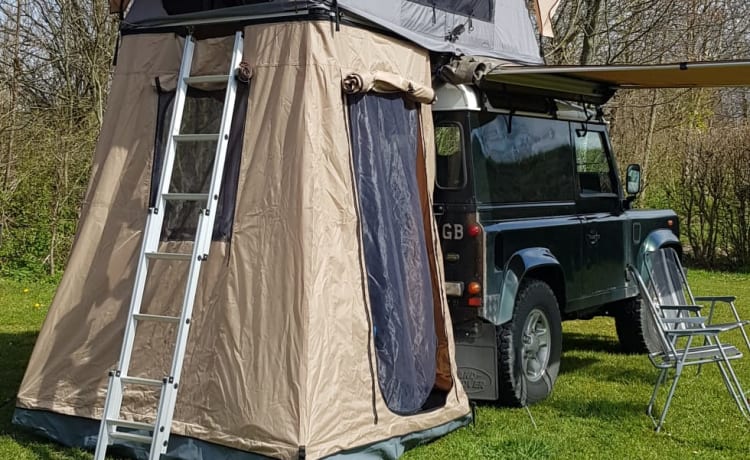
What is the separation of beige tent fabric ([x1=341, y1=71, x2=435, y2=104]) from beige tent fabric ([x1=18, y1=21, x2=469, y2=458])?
73mm

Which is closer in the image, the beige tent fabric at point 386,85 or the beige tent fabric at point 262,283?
the beige tent fabric at point 262,283

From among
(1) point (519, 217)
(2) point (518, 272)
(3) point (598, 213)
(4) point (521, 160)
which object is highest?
(4) point (521, 160)

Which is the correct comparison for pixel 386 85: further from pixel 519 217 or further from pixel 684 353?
pixel 684 353

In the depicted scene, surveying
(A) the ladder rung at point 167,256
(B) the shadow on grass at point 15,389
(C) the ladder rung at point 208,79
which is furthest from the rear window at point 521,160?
(B) the shadow on grass at point 15,389

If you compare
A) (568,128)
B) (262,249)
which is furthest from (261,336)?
(568,128)

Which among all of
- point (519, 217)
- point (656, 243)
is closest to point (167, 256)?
point (519, 217)

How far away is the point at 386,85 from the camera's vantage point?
222 inches

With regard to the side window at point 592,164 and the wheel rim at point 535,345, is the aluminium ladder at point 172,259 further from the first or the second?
the side window at point 592,164

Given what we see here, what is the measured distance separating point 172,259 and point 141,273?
0.62 feet

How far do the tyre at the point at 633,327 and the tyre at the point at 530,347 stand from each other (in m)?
1.84

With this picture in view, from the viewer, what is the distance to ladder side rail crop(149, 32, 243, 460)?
4.82 m

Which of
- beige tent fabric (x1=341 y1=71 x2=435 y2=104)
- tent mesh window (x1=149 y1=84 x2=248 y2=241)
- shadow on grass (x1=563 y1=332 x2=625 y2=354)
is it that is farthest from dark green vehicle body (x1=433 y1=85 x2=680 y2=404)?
tent mesh window (x1=149 y1=84 x2=248 y2=241)

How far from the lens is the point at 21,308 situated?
35.8 feet

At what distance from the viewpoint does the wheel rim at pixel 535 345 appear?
666cm
